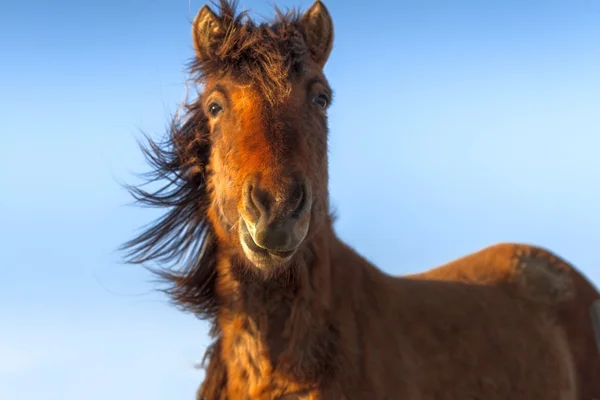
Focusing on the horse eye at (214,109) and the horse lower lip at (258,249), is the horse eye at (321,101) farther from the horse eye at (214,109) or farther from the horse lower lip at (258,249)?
the horse lower lip at (258,249)

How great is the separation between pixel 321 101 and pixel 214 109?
70 cm

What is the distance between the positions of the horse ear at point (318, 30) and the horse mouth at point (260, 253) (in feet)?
5.22

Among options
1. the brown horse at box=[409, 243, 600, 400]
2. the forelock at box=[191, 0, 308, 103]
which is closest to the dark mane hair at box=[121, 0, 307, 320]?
the forelock at box=[191, 0, 308, 103]

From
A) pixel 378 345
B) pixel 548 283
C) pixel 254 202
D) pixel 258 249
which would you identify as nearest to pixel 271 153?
pixel 254 202

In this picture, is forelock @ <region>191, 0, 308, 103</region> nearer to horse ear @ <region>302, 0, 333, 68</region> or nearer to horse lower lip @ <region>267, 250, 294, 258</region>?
horse ear @ <region>302, 0, 333, 68</region>

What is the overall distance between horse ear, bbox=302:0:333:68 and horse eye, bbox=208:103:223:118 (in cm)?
79

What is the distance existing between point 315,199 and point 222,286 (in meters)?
0.87

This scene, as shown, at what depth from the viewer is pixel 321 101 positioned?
4836 millimetres

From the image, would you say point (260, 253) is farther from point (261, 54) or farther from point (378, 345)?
point (261, 54)

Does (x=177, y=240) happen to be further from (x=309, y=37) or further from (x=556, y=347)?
(x=556, y=347)

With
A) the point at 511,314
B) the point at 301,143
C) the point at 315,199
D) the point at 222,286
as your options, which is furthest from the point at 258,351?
the point at 511,314

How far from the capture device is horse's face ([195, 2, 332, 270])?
12.7 ft

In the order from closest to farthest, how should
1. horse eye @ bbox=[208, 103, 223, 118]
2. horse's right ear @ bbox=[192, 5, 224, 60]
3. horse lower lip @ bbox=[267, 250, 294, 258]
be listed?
horse lower lip @ bbox=[267, 250, 294, 258] → horse eye @ bbox=[208, 103, 223, 118] → horse's right ear @ bbox=[192, 5, 224, 60]

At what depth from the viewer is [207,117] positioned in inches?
196
